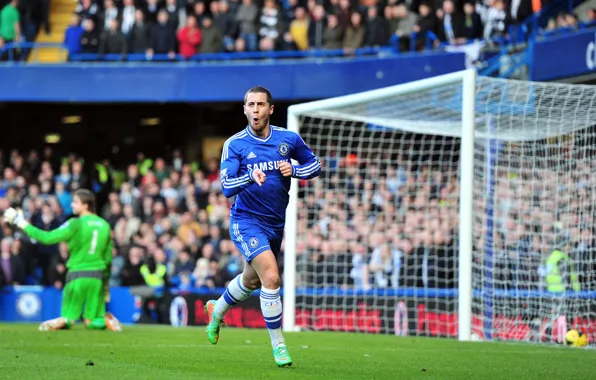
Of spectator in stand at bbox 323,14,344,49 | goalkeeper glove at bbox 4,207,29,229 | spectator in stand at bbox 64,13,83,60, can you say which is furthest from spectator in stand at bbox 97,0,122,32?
goalkeeper glove at bbox 4,207,29,229

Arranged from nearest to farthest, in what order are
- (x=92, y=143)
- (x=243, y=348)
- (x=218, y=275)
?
1. (x=243, y=348)
2. (x=218, y=275)
3. (x=92, y=143)

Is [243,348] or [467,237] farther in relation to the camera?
[467,237]

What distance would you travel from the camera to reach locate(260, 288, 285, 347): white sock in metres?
8.45

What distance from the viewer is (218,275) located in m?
19.9

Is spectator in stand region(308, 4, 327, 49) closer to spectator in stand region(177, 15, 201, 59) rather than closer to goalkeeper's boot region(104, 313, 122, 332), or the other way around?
spectator in stand region(177, 15, 201, 59)

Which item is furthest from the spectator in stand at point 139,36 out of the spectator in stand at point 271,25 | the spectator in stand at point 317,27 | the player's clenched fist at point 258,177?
the player's clenched fist at point 258,177

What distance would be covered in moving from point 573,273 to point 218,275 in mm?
7353

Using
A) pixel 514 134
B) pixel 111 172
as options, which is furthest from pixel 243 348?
pixel 111 172

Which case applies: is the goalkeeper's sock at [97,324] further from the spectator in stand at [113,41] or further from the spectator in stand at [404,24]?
the spectator in stand at [113,41]

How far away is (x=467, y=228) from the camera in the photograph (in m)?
13.5

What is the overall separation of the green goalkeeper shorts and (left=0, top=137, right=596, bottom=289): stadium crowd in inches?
152

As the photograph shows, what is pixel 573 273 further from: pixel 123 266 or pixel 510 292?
pixel 123 266

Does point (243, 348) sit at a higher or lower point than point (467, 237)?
lower

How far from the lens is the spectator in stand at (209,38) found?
23.9 m
